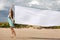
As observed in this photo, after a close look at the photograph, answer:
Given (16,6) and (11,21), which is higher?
(16,6)

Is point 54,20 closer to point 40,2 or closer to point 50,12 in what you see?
point 50,12

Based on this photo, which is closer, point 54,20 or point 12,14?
point 54,20

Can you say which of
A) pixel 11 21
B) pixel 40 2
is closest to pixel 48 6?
pixel 40 2

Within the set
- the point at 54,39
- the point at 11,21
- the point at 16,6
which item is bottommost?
the point at 54,39

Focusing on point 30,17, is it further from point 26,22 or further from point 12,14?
point 12,14

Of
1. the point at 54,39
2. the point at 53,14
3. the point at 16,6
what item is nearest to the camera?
the point at 53,14

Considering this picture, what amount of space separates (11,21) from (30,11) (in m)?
1.07

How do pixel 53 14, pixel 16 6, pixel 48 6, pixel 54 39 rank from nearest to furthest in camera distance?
pixel 48 6
pixel 53 14
pixel 16 6
pixel 54 39

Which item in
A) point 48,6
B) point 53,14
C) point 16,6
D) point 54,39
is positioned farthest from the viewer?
point 54,39

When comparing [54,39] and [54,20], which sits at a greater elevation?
[54,20]

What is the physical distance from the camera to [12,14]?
10219 mm

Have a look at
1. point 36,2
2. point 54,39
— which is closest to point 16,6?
point 36,2

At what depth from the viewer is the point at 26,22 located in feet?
32.3

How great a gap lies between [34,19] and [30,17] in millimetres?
227
